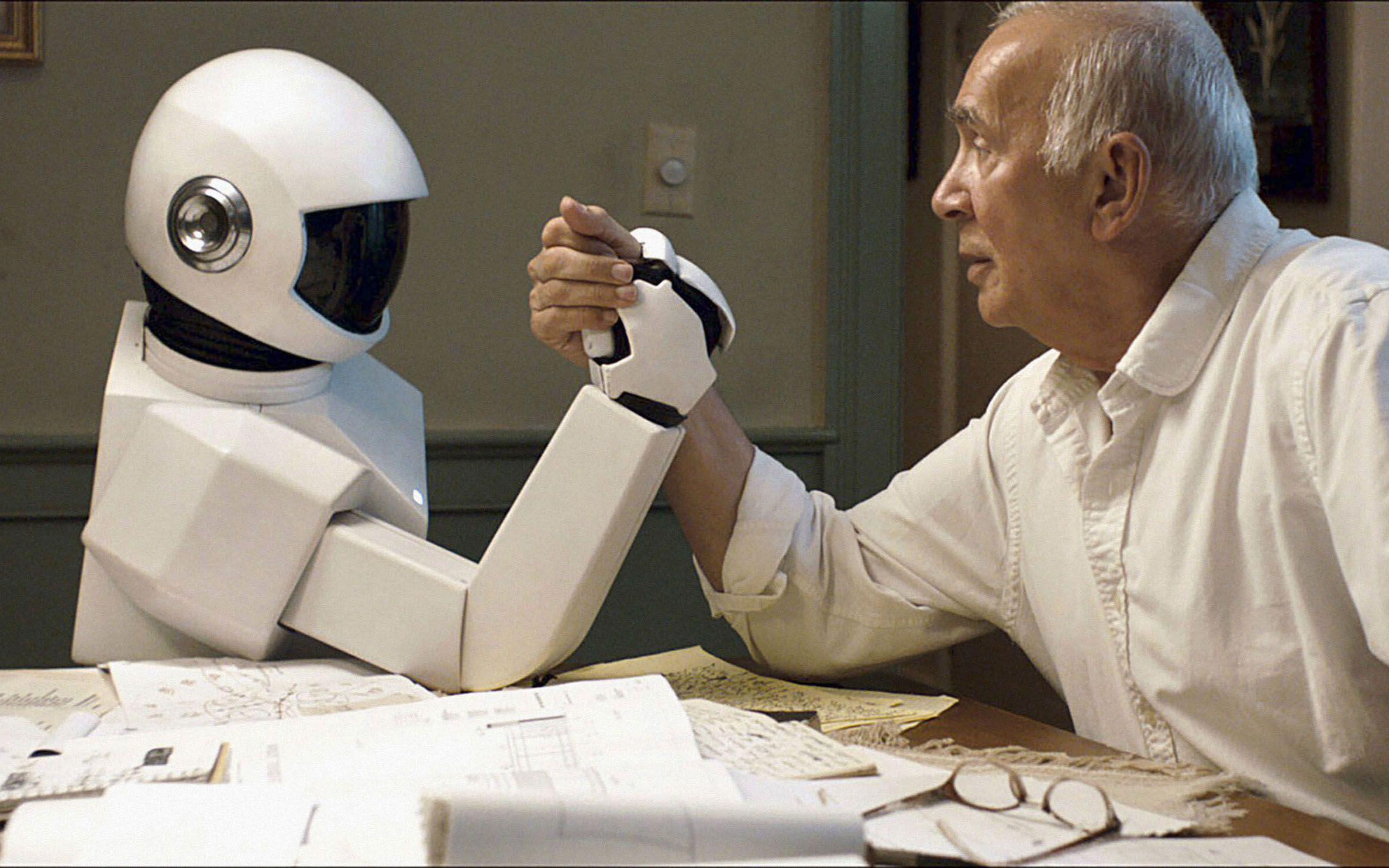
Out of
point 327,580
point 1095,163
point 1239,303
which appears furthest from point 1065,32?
point 327,580

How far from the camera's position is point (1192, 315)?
1.16 m

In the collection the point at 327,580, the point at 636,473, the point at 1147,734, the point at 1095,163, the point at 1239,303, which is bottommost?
the point at 1147,734

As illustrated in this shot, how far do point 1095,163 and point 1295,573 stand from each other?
436 mm

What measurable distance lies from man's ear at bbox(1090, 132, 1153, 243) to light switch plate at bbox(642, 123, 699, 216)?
105cm

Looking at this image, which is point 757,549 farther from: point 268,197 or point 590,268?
point 268,197

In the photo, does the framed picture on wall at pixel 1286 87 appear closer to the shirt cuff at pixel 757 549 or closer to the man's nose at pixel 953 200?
the man's nose at pixel 953 200

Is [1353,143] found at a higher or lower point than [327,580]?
higher

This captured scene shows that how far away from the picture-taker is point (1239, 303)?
1150 millimetres

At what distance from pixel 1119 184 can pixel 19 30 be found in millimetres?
1571

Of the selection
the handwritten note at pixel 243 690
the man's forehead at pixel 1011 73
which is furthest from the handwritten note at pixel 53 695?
the man's forehead at pixel 1011 73

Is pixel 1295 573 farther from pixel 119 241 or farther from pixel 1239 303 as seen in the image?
pixel 119 241

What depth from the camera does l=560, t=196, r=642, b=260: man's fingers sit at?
1.21 metres

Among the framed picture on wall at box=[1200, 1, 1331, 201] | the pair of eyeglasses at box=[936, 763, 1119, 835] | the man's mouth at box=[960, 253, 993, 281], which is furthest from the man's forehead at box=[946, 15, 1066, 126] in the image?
the framed picture on wall at box=[1200, 1, 1331, 201]

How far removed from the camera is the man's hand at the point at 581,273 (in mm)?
1203
